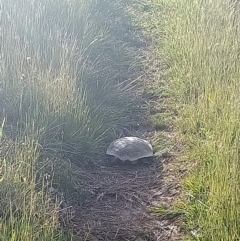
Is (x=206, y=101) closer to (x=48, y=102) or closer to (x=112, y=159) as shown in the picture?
(x=112, y=159)

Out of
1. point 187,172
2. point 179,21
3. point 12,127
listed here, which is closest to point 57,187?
point 12,127

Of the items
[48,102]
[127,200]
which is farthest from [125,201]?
[48,102]

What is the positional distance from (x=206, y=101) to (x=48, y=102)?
129 centimetres

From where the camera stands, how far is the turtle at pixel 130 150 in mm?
4195

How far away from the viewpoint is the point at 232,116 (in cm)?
354

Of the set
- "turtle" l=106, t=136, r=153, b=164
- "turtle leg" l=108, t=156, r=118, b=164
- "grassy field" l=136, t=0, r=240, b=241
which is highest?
"grassy field" l=136, t=0, r=240, b=241

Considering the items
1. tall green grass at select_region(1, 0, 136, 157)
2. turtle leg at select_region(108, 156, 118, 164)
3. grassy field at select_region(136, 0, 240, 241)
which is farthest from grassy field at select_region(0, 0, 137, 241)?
grassy field at select_region(136, 0, 240, 241)

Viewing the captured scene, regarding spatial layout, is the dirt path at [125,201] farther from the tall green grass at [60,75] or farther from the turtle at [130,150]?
the tall green grass at [60,75]

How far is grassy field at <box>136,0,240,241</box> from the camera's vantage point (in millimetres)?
3061

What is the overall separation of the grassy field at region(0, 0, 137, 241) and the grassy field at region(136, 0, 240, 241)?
57 cm

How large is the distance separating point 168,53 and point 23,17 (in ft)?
5.30

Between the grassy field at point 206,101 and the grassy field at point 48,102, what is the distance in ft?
1.89

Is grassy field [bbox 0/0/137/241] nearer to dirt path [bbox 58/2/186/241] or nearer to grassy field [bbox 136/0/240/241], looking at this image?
dirt path [bbox 58/2/186/241]

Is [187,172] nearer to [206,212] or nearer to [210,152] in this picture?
[210,152]
